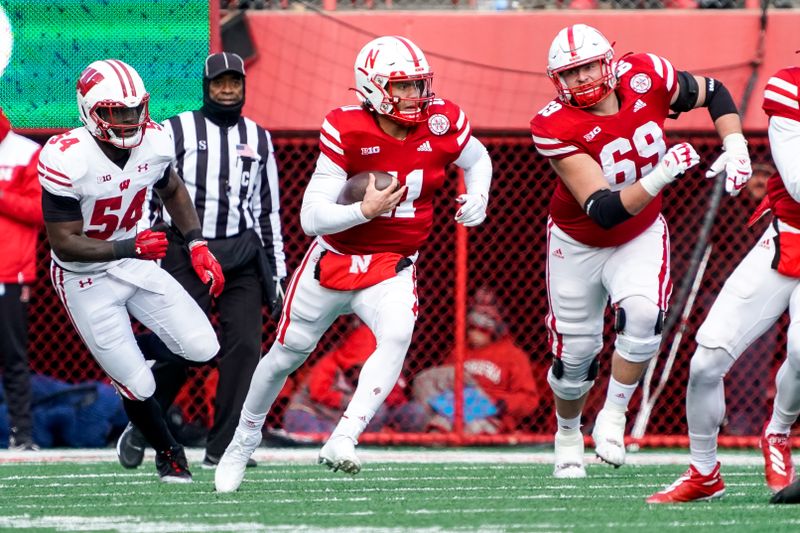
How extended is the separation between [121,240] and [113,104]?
1.70 feet

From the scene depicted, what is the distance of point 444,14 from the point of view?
852 centimetres

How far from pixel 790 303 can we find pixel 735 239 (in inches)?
142

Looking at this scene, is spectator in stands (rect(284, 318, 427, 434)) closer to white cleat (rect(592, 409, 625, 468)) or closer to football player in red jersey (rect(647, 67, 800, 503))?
white cleat (rect(592, 409, 625, 468))

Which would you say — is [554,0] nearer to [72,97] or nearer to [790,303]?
[72,97]

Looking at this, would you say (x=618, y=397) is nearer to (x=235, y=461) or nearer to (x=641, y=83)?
(x=641, y=83)

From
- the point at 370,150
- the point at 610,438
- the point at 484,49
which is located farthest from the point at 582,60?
the point at 484,49

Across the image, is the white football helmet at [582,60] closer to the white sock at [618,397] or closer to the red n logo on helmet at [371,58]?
the red n logo on helmet at [371,58]

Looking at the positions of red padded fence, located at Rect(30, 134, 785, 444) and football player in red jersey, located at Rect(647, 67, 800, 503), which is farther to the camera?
red padded fence, located at Rect(30, 134, 785, 444)

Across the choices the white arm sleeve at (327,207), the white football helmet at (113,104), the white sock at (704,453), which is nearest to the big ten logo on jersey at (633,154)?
the white arm sleeve at (327,207)

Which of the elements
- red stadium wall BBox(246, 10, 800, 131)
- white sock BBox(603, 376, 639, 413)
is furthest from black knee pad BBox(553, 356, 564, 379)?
red stadium wall BBox(246, 10, 800, 131)

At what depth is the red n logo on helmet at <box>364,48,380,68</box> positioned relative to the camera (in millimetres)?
5484

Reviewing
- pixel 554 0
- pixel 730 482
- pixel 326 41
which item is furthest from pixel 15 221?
pixel 730 482

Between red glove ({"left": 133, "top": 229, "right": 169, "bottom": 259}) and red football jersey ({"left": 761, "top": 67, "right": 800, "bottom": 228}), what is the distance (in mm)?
2250

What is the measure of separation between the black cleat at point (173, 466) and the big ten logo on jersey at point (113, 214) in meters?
0.90
